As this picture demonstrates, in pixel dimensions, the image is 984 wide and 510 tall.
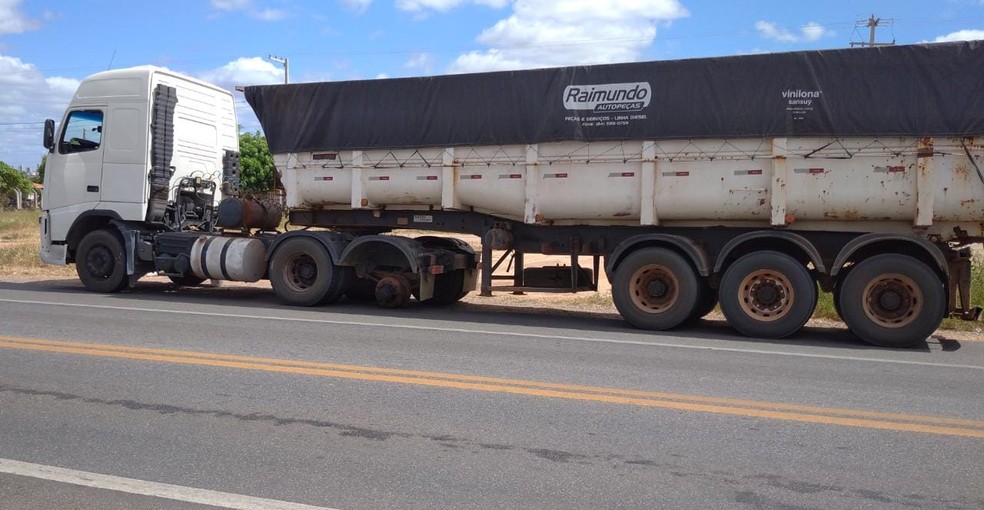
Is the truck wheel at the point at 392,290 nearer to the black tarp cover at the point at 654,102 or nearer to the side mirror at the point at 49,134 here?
the black tarp cover at the point at 654,102

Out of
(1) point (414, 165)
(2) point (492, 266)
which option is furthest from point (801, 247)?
(1) point (414, 165)

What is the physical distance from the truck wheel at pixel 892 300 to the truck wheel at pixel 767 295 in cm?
50

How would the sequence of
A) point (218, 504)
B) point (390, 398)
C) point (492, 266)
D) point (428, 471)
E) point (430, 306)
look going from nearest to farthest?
point (218, 504) < point (428, 471) < point (390, 398) < point (492, 266) < point (430, 306)

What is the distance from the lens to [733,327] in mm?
11367

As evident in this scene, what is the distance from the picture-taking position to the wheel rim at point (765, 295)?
35.7 ft

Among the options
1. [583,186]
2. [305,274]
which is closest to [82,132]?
[305,274]

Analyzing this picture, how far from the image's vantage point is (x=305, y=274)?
13.5 m

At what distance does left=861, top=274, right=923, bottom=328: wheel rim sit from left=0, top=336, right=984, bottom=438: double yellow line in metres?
4.12

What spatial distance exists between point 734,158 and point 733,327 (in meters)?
2.17

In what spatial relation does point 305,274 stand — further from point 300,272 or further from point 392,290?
point 392,290

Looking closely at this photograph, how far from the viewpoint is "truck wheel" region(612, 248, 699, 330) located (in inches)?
444

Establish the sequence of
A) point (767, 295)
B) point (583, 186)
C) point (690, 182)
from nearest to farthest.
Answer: point (767, 295) < point (690, 182) < point (583, 186)

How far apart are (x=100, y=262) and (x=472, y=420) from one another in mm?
10528

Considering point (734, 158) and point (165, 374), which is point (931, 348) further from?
point (165, 374)
